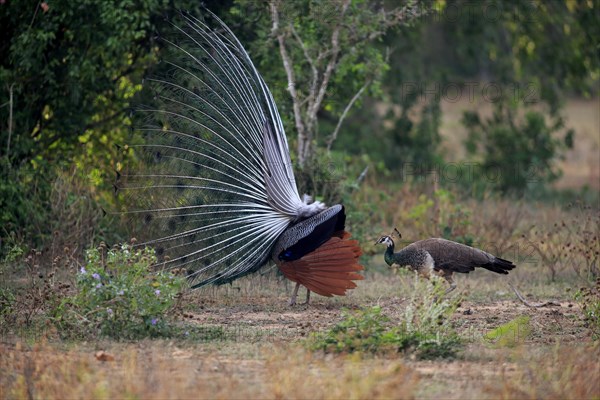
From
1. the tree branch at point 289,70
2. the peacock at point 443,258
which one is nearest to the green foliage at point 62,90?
the tree branch at point 289,70

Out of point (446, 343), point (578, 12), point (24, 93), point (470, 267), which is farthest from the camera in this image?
point (578, 12)

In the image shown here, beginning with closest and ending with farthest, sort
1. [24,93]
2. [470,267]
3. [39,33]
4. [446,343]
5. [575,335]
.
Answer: [446,343] → [575,335] → [470,267] → [39,33] → [24,93]

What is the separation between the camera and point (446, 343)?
702 cm

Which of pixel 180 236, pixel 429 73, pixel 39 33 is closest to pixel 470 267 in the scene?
pixel 180 236

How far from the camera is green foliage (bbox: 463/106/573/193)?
17547mm

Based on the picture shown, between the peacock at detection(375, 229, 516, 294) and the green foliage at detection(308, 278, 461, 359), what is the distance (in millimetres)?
1655

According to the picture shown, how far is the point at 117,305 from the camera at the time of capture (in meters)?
7.33

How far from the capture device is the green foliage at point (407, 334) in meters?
6.89

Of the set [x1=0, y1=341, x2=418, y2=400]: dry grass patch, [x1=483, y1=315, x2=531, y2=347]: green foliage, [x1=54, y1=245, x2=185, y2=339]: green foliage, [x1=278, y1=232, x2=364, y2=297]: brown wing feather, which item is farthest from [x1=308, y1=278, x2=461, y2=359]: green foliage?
[x1=278, y1=232, x2=364, y2=297]: brown wing feather

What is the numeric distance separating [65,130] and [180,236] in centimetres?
406

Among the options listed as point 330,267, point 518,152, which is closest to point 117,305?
point 330,267

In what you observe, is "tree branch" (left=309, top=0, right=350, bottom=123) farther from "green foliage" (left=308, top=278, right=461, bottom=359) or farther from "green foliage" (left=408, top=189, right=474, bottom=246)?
"green foliage" (left=308, top=278, right=461, bottom=359)

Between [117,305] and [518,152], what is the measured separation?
12054 mm

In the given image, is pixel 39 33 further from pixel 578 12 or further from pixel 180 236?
pixel 578 12
